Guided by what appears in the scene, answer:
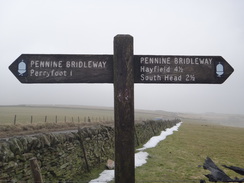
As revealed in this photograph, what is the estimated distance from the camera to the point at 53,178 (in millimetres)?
5855

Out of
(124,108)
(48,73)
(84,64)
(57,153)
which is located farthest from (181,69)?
(57,153)

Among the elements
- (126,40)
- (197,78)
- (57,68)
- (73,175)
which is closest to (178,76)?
(197,78)

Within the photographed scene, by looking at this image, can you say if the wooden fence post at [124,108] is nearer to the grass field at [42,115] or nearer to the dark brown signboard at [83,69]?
the dark brown signboard at [83,69]

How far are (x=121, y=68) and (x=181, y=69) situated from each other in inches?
32.0

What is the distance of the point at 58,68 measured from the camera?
9.10 ft

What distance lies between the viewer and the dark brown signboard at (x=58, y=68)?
109 inches

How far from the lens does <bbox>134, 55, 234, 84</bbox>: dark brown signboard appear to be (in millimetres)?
2730

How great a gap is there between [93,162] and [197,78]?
21.5 ft

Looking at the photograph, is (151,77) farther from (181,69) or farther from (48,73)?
(48,73)

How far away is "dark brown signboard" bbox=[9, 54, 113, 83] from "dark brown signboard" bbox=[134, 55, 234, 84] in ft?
1.44

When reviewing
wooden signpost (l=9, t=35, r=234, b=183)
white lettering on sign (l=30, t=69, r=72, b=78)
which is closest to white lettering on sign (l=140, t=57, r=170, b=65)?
wooden signpost (l=9, t=35, r=234, b=183)

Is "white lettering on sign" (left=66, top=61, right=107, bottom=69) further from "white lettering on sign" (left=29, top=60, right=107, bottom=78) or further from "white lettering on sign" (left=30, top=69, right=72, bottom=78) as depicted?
"white lettering on sign" (left=30, top=69, right=72, bottom=78)

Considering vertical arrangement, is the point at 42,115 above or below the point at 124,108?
below

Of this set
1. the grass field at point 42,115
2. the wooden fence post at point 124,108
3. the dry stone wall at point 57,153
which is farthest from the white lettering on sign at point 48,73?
the grass field at point 42,115
